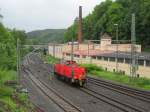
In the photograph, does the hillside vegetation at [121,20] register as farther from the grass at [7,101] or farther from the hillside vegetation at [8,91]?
the grass at [7,101]

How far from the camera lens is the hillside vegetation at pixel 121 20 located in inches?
4205

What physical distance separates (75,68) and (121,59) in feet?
65.5

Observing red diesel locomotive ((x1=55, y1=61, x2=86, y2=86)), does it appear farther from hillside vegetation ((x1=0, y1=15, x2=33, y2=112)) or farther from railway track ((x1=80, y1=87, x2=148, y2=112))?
railway track ((x1=80, y1=87, x2=148, y2=112))

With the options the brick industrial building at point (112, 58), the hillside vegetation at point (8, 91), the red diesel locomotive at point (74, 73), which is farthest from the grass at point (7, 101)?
the brick industrial building at point (112, 58)

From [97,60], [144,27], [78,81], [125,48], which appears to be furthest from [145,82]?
[144,27]

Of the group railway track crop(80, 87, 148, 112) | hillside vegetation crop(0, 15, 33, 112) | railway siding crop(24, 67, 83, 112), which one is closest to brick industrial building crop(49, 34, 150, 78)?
railway siding crop(24, 67, 83, 112)

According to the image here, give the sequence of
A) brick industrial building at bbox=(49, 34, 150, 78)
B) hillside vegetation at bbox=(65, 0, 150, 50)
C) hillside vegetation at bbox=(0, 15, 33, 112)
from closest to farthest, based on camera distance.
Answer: hillside vegetation at bbox=(0, 15, 33, 112), brick industrial building at bbox=(49, 34, 150, 78), hillside vegetation at bbox=(65, 0, 150, 50)

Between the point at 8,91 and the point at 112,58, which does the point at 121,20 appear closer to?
the point at 112,58

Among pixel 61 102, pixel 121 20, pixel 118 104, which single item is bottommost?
pixel 61 102

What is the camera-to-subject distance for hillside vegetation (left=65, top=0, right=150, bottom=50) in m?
107

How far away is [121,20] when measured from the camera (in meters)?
119

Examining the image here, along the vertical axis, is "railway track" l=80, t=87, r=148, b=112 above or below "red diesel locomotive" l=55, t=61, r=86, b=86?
below

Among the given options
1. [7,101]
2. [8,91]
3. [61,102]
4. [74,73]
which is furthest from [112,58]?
[7,101]

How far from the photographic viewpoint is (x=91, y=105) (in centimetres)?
3139
